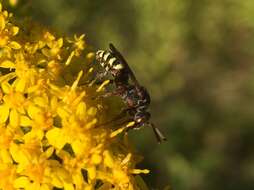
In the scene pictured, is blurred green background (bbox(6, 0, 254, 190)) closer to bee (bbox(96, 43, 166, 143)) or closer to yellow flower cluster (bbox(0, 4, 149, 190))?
bee (bbox(96, 43, 166, 143))

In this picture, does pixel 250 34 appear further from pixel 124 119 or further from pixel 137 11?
pixel 124 119

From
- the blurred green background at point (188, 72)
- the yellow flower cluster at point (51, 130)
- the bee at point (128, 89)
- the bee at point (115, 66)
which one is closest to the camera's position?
the yellow flower cluster at point (51, 130)

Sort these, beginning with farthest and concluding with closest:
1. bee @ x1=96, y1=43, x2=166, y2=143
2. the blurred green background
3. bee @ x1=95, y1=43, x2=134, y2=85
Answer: the blurred green background < bee @ x1=95, y1=43, x2=134, y2=85 < bee @ x1=96, y1=43, x2=166, y2=143

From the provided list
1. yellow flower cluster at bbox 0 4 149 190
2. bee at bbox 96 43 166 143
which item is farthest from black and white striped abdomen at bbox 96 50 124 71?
yellow flower cluster at bbox 0 4 149 190

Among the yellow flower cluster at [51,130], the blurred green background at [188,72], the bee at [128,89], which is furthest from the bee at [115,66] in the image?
the blurred green background at [188,72]

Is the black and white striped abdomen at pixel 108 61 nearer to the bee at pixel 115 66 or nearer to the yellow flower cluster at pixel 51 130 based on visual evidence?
the bee at pixel 115 66

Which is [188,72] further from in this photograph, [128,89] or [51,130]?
[51,130]
